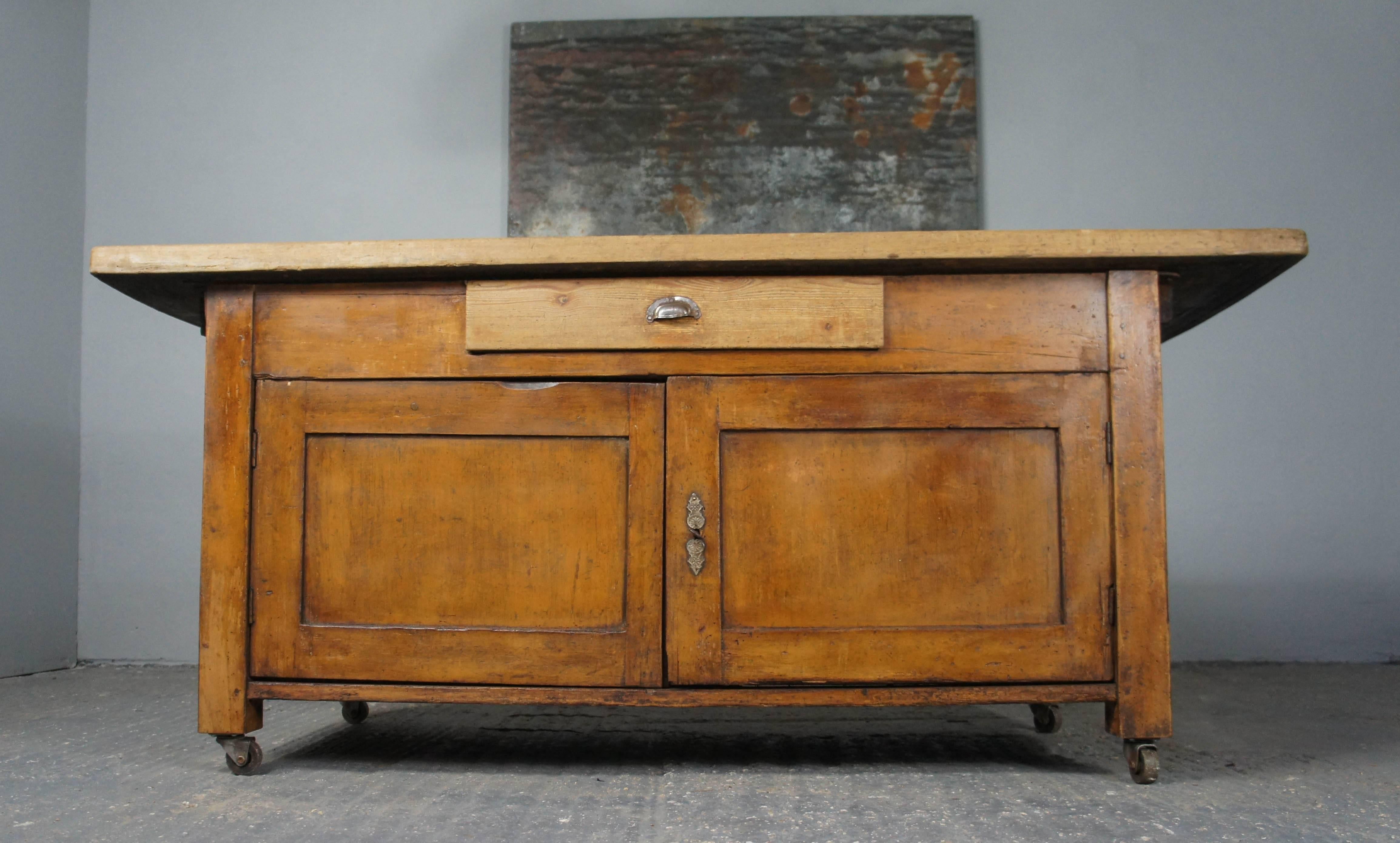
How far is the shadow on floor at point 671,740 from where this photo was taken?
1791 mm

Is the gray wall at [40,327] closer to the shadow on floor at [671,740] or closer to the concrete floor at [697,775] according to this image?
the concrete floor at [697,775]

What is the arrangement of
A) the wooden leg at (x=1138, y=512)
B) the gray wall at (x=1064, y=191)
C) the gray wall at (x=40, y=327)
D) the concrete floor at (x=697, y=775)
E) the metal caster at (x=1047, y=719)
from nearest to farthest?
the concrete floor at (x=697, y=775) < the wooden leg at (x=1138, y=512) < the metal caster at (x=1047, y=719) < the gray wall at (x=40, y=327) < the gray wall at (x=1064, y=191)

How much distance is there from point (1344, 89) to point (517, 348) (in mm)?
3205

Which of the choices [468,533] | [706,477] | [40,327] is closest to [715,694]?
[706,477]

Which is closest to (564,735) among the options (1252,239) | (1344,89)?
(1252,239)

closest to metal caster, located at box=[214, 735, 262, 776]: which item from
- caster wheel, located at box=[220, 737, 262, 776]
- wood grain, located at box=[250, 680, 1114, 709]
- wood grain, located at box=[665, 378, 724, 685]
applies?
caster wheel, located at box=[220, 737, 262, 776]

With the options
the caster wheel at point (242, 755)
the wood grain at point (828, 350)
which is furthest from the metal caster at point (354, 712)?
the wood grain at point (828, 350)

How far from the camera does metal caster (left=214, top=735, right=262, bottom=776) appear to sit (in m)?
1.66

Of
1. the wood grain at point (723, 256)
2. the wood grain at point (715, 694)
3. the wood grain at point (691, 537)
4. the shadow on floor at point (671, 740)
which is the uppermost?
the wood grain at point (723, 256)

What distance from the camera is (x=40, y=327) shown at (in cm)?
291

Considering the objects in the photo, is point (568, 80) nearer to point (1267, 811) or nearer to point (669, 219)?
point (669, 219)

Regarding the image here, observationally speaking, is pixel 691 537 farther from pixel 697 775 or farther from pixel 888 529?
pixel 697 775

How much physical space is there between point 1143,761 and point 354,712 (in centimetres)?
177

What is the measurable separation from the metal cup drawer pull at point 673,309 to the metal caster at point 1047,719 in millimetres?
1262
